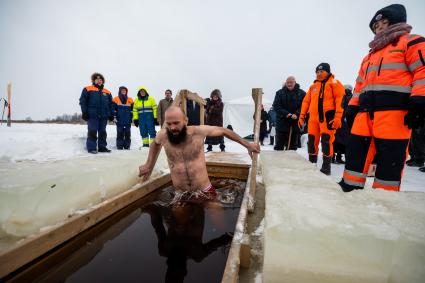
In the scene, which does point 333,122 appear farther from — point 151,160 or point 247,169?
point 151,160

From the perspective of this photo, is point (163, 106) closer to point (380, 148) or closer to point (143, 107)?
point (143, 107)

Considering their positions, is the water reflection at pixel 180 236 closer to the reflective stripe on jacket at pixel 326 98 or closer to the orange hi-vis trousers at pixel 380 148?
the orange hi-vis trousers at pixel 380 148

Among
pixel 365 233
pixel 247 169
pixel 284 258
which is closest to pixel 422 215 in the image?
pixel 365 233

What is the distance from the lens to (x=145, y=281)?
149 cm

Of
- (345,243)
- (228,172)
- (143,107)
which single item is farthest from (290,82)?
(143,107)

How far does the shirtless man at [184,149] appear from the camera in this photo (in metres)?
2.56

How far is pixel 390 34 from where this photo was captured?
6.02ft

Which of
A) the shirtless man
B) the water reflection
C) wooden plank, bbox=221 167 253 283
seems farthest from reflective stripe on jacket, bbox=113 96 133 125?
wooden plank, bbox=221 167 253 283

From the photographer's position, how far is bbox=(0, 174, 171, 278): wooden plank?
141cm

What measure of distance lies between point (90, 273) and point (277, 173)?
6.30 feet

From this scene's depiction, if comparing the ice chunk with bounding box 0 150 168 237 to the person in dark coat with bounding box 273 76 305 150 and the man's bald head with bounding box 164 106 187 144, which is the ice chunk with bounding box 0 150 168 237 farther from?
the person in dark coat with bounding box 273 76 305 150

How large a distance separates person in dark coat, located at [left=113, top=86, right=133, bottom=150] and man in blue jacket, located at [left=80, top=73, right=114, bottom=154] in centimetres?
90

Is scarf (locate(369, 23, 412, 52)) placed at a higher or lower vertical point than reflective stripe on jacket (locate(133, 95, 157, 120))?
higher

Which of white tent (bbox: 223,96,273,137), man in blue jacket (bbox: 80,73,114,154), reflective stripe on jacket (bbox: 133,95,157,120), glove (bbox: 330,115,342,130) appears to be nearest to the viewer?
glove (bbox: 330,115,342,130)
